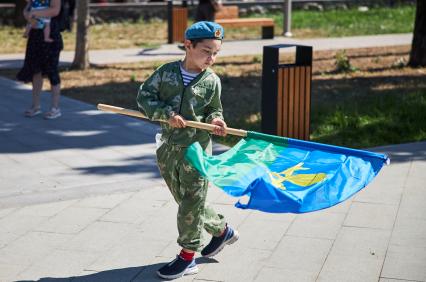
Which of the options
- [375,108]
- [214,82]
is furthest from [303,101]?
[214,82]

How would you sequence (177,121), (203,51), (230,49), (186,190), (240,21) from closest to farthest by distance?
(177,121), (203,51), (186,190), (230,49), (240,21)

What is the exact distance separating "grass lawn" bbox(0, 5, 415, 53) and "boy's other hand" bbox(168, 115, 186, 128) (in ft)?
43.9

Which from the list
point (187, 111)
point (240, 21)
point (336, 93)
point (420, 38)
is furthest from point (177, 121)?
point (240, 21)

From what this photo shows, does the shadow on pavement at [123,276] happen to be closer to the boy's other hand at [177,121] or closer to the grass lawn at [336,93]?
the boy's other hand at [177,121]

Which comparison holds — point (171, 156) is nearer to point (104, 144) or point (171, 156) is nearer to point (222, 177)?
point (222, 177)

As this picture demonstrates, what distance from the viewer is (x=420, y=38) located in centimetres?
1441

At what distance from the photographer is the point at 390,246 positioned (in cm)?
557

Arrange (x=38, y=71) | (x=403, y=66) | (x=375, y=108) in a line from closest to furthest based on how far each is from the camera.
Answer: (x=38, y=71), (x=375, y=108), (x=403, y=66)

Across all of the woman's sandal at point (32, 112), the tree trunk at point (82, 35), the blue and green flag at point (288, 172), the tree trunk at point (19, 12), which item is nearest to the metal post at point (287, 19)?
the tree trunk at point (19, 12)

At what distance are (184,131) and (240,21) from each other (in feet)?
49.1

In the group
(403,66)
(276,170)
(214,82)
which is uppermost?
(214,82)

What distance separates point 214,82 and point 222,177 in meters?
0.61

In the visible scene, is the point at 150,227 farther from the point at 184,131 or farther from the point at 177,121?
the point at 177,121

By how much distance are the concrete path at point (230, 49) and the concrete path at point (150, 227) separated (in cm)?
757
